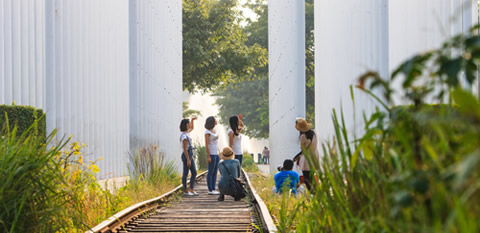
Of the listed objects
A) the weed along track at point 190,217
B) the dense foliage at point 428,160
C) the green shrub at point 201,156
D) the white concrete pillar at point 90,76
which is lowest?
the weed along track at point 190,217

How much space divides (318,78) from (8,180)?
9851 millimetres

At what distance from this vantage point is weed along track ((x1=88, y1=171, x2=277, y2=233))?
6.30m

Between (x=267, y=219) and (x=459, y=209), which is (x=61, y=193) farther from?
(x=459, y=209)

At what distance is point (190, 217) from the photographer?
25.1ft

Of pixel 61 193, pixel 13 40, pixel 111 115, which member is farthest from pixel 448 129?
pixel 111 115

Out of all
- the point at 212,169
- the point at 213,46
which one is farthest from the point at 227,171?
the point at 213,46

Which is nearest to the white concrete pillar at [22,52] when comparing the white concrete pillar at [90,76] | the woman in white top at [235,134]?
the white concrete pillar at [90,76]

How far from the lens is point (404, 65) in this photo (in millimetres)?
1559

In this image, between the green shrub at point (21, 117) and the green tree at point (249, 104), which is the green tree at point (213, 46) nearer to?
the green tree at point (249, 104)

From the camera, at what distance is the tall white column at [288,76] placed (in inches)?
630

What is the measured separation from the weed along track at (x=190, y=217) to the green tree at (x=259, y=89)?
2457cm

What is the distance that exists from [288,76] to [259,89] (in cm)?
3025

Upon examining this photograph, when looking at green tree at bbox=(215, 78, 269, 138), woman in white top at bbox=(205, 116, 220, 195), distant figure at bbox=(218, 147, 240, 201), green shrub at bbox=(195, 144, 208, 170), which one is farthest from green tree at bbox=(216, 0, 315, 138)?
distant figure at bbox=(218, 147, 240, 201)

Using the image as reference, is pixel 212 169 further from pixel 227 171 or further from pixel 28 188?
pixel 28 188
